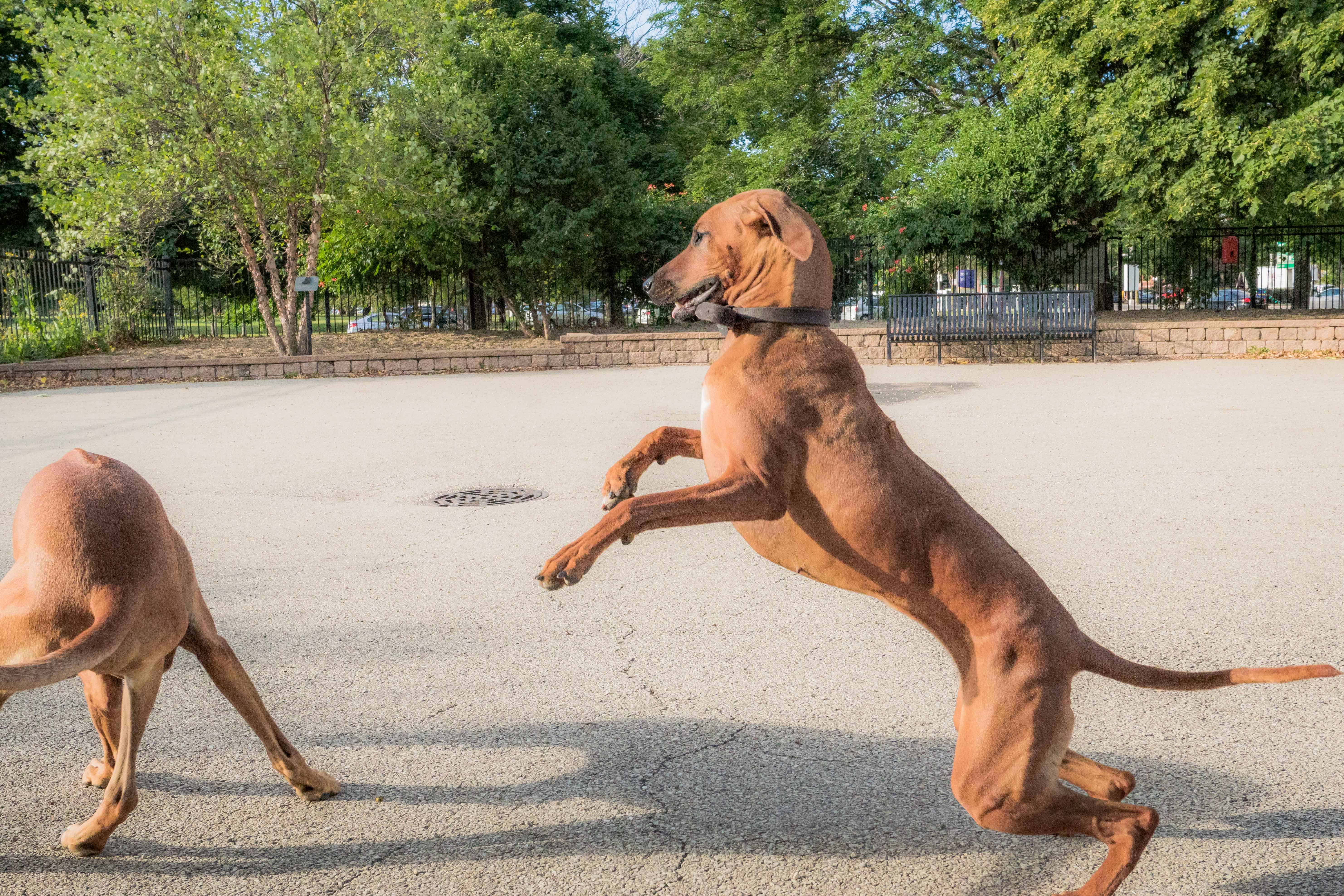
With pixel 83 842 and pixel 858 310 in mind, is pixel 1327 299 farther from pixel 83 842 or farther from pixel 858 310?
pixel 83 842

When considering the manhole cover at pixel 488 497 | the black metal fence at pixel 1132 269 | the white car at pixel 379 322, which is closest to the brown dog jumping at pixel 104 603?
the manhole cover at pixel 488 497

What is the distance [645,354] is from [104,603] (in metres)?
18.0

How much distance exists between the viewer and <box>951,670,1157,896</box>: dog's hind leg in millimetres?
2311

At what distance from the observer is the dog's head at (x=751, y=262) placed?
248 cm

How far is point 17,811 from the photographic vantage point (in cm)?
317

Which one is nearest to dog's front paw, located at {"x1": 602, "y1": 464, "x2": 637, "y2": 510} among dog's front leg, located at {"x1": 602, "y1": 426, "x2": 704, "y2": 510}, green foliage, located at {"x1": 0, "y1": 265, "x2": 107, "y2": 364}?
dog's front leg, located at {"x1": 602, "y1": 426, "x2": 704, "y2": 510}

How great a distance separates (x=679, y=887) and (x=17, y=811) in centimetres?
198

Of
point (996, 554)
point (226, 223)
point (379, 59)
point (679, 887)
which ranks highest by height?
point (379, 59)

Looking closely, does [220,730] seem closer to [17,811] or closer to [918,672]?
[17,811]

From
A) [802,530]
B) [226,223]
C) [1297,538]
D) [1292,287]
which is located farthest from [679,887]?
[1292,287]

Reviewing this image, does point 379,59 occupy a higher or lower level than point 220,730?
higher

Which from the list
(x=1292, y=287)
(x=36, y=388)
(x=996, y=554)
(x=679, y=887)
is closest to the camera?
(x=996, y=554)

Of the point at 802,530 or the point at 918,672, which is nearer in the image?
the point at 802,530

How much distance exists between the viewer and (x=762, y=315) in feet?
8.31
